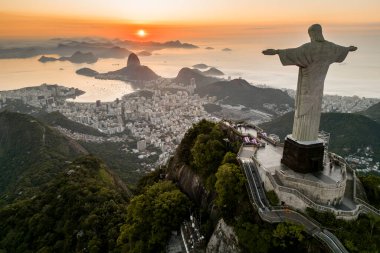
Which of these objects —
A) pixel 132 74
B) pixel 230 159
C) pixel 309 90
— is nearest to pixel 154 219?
pixel 230 159

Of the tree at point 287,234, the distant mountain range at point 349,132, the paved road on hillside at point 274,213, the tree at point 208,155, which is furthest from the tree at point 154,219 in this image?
the distant mountain range at point 349,132

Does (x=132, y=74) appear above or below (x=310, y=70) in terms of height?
below

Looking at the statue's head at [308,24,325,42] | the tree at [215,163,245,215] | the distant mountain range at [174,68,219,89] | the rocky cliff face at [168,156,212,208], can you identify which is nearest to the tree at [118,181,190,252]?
the rocky cliff face at [168,156,212,208]

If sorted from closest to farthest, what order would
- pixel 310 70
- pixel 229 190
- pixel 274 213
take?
1. pixel 274 213
2. pixel 310 70
3. pixel 229 190

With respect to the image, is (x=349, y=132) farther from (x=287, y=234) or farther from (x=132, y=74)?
(x=132, y=74)

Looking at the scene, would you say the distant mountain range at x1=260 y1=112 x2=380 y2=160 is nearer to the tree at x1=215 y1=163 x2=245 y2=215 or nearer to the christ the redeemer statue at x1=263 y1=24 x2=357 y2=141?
the christ the redeemer statue at x1=263 y1=24 x2=357 y2=141

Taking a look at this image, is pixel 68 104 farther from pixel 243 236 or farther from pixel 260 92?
pixel 243 236
